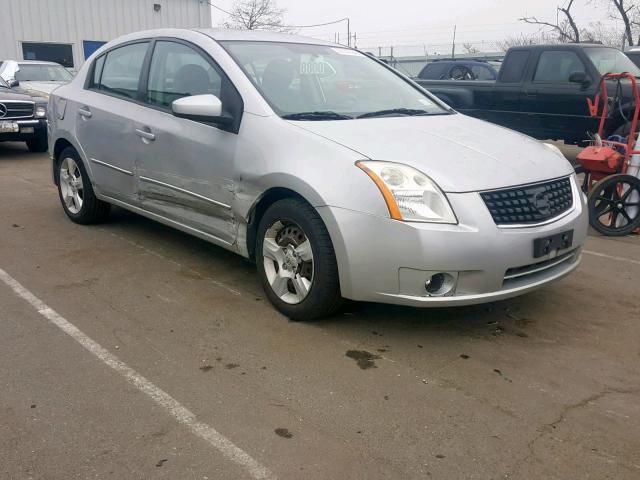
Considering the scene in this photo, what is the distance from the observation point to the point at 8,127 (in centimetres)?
1038

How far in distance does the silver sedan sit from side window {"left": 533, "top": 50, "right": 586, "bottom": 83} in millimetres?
5568

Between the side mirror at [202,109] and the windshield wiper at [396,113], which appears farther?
the windshield wiper at [396,113]

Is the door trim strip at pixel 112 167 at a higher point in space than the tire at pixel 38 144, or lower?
higher

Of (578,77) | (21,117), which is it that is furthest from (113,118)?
(578,77)

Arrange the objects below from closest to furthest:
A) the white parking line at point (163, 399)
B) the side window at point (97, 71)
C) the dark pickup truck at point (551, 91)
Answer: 1. the white parking line at point (163, 399)
2. the side window at point (97, 71)
3. the dark pickup truck at point (551, 91)

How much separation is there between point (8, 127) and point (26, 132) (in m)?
0.37

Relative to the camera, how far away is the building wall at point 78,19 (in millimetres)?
21078

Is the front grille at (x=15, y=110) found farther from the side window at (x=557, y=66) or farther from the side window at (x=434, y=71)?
the side window at (x=557, y=66)

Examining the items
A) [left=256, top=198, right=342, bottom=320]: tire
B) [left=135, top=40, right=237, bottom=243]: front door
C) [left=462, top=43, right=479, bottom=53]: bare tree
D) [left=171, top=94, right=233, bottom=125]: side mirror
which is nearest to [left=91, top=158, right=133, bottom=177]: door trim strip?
[left=135, top=40, right=237, bottom=243]: front door

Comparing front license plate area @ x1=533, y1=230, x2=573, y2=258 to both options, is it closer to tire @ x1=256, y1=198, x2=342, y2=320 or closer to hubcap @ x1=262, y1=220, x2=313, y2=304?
tire @ x1=256, y1=198, x2=342, y2=320

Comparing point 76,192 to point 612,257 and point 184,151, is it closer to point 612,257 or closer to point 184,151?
point 184,151

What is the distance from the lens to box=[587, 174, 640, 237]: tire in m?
6.04

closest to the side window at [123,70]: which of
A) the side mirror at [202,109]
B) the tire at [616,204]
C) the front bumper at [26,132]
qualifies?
the side mirror at [202,109]

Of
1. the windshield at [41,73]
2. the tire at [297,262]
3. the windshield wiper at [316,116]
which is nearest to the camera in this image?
the tire at [297,262]
